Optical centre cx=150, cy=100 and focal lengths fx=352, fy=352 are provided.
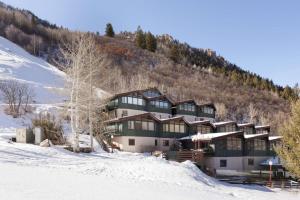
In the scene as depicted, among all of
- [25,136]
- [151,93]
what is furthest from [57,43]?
[25,136]

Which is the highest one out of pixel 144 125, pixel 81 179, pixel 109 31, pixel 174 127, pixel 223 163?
pixel 109 31

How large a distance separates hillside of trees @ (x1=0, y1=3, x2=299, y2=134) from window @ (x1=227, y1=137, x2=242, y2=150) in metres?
41.9

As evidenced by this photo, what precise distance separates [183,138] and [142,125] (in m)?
6.59

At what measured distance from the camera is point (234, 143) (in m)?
48.1

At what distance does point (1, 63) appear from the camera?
84375 millimetres

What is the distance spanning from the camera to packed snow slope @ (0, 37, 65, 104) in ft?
229

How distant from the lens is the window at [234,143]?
47125 mm

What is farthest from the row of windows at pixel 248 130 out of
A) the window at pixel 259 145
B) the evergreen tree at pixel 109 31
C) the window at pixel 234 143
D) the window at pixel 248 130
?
the evergreen tree at pixel 109 31

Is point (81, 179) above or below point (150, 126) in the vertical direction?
below

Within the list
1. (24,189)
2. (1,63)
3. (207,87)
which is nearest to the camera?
(24,189)

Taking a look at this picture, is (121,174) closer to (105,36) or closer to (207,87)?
(207,87)

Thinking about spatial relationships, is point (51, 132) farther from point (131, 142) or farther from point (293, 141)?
point (293, 141)

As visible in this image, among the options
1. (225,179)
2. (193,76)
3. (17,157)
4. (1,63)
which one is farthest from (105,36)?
(17,157)

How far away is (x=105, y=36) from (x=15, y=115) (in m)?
106
